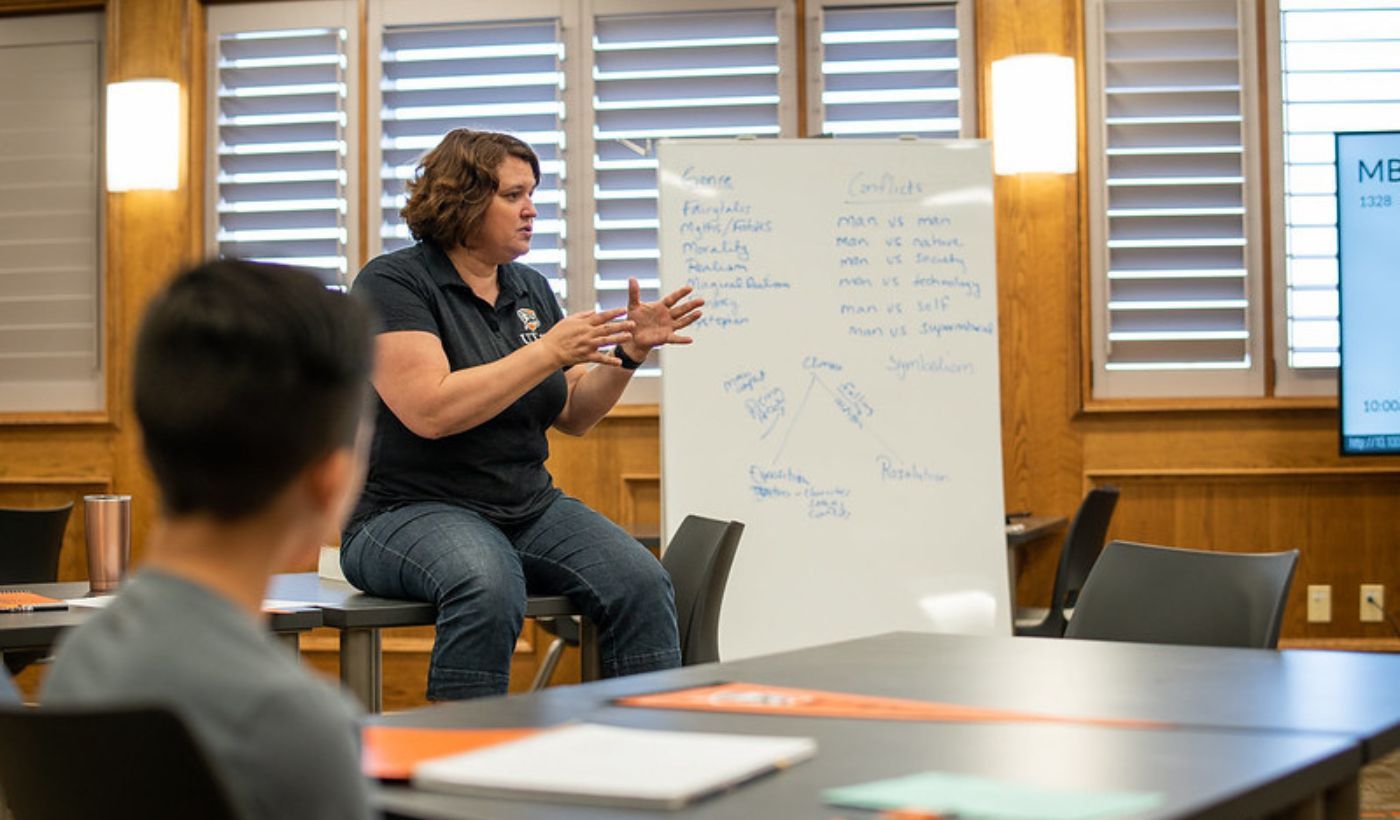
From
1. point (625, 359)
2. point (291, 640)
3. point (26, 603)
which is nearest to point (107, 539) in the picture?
point (26, 603)

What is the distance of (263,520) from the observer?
3.10 feet

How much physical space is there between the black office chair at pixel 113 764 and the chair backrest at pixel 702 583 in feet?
6.72

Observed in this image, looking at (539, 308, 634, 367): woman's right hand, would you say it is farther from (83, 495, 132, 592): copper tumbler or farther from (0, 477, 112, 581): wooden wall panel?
(0, 477, 112, 581): wooden wall panel

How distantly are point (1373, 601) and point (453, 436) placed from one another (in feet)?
11.2

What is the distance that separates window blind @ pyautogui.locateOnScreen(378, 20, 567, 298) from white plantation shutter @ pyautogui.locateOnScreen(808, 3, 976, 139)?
92cm

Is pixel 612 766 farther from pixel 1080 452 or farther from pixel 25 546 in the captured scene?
pixel 1080 452

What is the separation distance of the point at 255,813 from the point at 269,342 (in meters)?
0.27

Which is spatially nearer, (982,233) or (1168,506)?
(982,233)

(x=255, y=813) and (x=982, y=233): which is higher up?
(x=982, y=233)

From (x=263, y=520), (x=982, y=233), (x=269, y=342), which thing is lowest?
(x=263, y=520)

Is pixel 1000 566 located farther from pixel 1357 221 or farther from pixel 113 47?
pixel 113 47

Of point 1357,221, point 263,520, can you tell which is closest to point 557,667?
point 1357,221

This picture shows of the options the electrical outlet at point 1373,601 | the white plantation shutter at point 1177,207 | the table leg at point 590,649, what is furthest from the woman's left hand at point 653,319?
the electrical outlet at point 1373,601

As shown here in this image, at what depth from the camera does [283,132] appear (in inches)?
216
